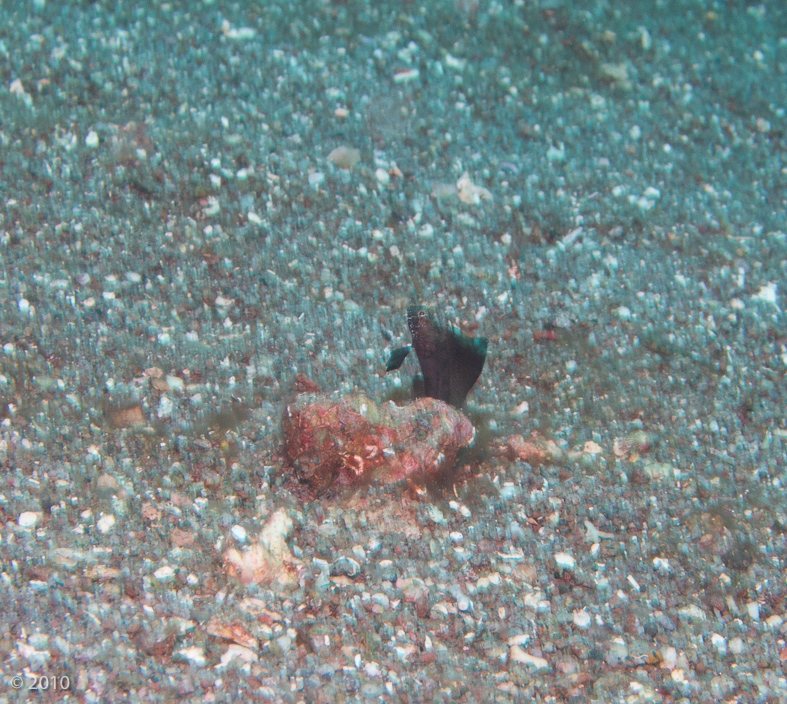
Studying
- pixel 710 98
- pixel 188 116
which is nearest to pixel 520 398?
pixel 188 116

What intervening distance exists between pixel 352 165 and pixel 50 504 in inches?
62.9

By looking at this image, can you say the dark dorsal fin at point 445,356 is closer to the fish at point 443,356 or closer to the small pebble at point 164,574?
the fish at point 443,356

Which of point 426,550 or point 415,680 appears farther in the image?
point 426,550

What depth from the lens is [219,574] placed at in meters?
1.64

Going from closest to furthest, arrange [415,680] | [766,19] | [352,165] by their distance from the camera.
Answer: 1. [415,680]
2. [352,165]
3. [766,19]

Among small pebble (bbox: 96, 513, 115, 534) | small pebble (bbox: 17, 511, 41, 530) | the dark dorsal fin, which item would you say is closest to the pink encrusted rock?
the dark dorsal fin

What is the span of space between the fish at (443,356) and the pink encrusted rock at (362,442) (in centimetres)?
17

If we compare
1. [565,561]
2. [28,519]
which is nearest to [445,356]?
[565,561]

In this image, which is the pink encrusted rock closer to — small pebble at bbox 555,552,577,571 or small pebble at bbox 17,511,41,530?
small pebble at bbox 555,552,577,571

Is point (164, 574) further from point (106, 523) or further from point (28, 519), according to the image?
point (28, 519)

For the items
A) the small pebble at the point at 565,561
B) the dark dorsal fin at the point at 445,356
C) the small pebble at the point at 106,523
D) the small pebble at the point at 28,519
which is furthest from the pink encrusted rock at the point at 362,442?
the small pebble at the point at 28,519

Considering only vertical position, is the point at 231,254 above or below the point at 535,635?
above

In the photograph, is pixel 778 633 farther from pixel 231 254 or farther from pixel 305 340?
pixel 231 254

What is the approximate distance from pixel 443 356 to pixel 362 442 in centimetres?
46
